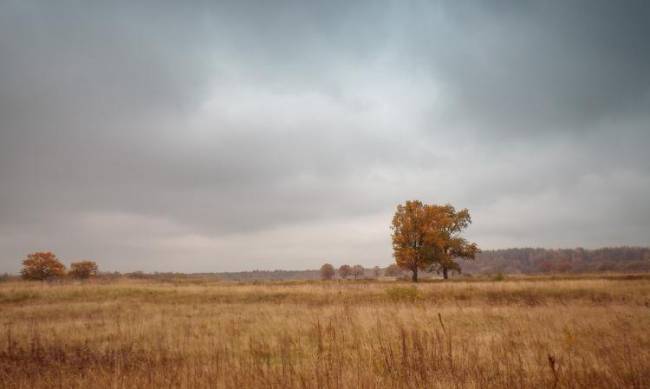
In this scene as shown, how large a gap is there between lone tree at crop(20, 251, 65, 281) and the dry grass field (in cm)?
7008

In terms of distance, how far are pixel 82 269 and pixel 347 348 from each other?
10639 centimetres

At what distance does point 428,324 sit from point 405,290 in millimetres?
12548

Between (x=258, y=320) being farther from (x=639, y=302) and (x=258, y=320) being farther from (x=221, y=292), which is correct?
(x=639, y=302)

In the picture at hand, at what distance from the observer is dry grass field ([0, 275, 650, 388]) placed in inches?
236

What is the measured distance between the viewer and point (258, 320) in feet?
53.3

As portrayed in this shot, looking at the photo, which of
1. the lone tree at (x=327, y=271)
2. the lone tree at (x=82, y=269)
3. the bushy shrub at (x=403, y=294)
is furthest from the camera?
the lone tree at (x=327, y=271)

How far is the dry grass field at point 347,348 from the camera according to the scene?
5992 mm

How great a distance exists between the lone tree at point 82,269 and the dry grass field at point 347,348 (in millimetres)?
84211

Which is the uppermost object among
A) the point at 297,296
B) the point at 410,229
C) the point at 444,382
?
the point at 410,229

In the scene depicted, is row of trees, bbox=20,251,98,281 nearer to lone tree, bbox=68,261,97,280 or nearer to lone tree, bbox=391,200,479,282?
lone tree, bbox=68,261,97,280

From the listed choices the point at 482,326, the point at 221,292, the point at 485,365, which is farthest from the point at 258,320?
the point at 221,292

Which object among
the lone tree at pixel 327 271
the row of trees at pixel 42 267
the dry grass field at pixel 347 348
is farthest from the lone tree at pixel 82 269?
the dry grass field at pixel 347 348

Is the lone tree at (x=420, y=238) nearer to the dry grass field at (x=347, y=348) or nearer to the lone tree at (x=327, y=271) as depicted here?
the dry grass field at (x=347, y=348)

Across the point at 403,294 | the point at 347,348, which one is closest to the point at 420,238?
the point at 403,294
